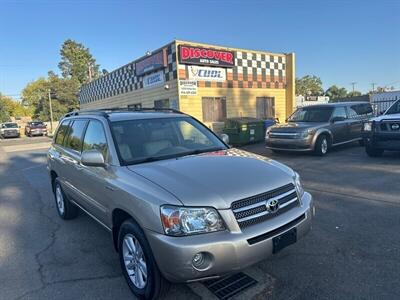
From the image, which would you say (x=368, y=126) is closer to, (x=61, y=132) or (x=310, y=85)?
(x=61, y=132)

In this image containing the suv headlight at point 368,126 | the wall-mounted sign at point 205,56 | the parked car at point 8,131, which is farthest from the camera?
the parked car at point 8,131

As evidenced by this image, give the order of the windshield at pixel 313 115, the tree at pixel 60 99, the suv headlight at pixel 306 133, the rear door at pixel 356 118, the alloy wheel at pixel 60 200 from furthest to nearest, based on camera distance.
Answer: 1. the tree at pixel 60 99
2. the rear door at pixel 356 118
3. the windshield at pixel 313 115
4. the suv headlight at pixel 306 133
5. the alloy wheel at pixel 60 200

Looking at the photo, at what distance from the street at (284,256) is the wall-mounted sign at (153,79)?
11.0m

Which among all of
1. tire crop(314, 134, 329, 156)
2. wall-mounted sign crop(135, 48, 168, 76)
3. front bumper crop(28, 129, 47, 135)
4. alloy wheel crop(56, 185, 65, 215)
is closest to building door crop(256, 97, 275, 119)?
wall-mounted sign crop(135, 48, 168, 76)

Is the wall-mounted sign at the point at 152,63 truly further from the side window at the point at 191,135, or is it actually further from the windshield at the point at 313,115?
the side window at the point at 191,135

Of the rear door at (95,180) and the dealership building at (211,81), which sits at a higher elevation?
the dealership building at (211,81)

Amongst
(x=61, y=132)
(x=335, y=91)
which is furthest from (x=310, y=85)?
(x=61, y=132)

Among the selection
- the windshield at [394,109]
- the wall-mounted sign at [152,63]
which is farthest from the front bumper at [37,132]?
the windshield at [394,109]

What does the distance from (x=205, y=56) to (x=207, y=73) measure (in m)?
0.84

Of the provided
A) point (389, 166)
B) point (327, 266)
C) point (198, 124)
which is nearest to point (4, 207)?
point (198, 124)

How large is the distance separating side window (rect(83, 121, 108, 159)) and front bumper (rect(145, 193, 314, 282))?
136 centimetres

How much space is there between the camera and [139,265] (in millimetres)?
2846

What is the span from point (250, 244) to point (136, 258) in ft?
3.57

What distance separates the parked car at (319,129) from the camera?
961 cm
